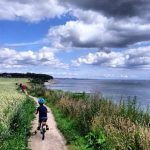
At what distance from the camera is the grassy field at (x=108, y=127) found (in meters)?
13.0

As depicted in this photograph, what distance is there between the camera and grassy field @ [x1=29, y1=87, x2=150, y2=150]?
42.8 ft

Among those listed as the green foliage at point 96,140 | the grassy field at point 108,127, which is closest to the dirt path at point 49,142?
the grassy field at point 108,127

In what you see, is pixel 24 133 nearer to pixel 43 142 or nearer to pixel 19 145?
pixel 43 142


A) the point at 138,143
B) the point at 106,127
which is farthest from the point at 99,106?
the point at 138,143

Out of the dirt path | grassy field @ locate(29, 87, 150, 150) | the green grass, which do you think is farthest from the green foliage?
the green grass

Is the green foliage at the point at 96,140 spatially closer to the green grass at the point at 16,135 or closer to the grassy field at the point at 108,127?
the grassy field at the point at 108,127

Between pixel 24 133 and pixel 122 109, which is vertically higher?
pixel 122 109

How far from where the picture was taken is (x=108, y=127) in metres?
15.8

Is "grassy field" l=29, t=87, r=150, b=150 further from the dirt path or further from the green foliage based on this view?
the dirt path

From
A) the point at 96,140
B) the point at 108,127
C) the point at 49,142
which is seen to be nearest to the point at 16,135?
the point at 49,142

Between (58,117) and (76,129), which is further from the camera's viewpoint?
(58,117)

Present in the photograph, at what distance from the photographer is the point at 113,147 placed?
13.9 metres

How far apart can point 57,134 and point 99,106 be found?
8.18 feet

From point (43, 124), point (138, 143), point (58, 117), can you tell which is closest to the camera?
point (138, 143)
